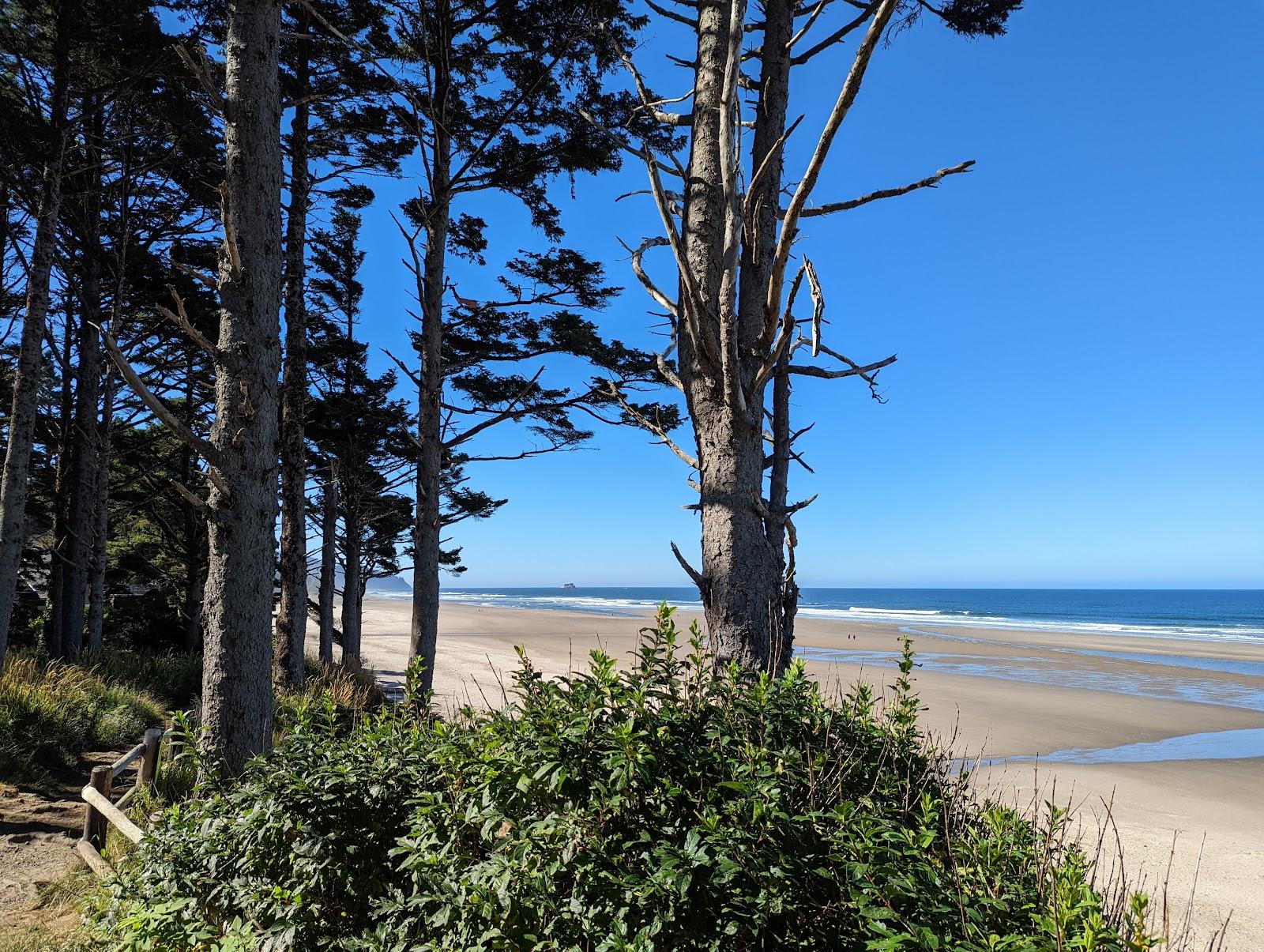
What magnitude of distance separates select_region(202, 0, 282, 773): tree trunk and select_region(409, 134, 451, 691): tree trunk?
4.29m

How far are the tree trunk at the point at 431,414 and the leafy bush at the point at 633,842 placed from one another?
19.7 feet

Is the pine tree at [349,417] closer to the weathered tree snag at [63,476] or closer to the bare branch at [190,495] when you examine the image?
the weathered tree snag at [63,476]

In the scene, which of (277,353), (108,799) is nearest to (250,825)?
(277,353)

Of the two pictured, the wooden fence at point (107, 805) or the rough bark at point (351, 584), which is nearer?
the wooden fence at point (107, 805)

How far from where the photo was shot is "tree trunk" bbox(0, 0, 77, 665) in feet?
25.8

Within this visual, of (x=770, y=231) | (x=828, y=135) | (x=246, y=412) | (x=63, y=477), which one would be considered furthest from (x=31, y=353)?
(x=828, y=135)

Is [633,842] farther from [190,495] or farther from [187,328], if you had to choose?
[187,328]

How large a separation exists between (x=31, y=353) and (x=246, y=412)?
5.80 metres

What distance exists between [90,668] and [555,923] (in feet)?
34.8

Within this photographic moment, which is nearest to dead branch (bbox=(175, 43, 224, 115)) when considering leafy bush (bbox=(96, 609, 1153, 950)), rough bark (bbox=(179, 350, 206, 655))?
leafy bush (bbox=(96, 609, 1153, 950))

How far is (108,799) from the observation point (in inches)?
214

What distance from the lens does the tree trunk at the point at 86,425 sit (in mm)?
10555

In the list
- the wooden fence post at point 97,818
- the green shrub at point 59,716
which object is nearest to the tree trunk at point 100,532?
the green shrub at point 59,716

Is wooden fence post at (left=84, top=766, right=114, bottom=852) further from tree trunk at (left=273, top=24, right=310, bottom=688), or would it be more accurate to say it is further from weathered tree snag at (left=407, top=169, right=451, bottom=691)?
tree trunk at (left=273, top=24, right=310, bottom=688)
